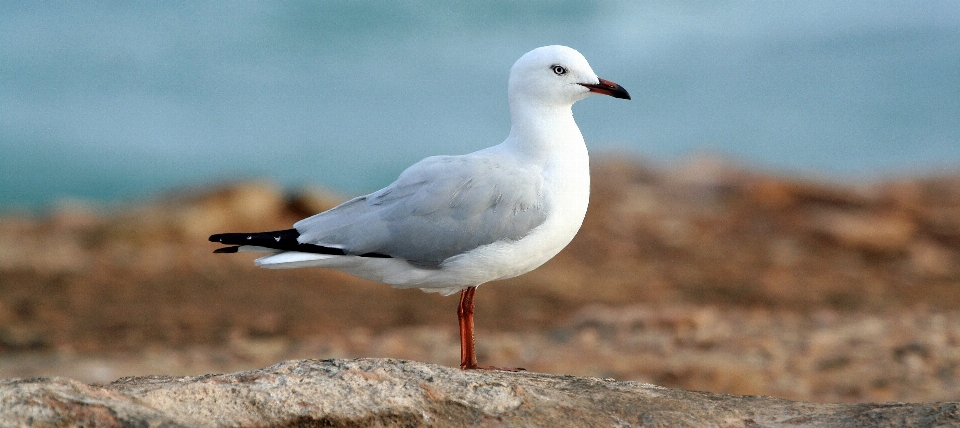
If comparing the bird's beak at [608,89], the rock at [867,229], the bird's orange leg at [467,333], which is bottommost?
the bird's orange leg at [467,333]

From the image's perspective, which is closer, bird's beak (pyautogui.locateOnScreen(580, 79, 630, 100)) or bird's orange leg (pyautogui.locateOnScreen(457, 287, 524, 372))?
bird's orange leg (pyautogui.locateOnScreen(457, 287, 524, 372))

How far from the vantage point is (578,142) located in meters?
6.28

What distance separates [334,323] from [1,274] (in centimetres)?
523

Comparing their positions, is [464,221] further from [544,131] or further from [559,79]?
[559,79]

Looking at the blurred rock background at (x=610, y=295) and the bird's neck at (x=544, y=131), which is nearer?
the bird's neck at (x=544, y=131)

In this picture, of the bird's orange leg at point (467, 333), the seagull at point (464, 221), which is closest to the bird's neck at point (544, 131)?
the seagull at point (464, 221)

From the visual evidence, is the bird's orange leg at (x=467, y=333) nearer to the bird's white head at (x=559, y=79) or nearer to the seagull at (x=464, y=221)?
the seagull at (x=464, y=221)

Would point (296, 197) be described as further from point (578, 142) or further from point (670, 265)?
point (578, 142)

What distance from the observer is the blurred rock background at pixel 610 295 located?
9.94 metres

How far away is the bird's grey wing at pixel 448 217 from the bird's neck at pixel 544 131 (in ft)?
0.60

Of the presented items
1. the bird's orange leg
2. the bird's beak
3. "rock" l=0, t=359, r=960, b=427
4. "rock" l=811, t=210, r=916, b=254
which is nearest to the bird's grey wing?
the bird's orange leg

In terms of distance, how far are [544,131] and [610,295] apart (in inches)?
317

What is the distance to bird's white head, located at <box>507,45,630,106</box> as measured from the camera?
621 centimetres

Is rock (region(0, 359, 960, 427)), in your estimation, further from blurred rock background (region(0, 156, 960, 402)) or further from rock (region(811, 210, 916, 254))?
rock (region(811, 210, 916, 254))
